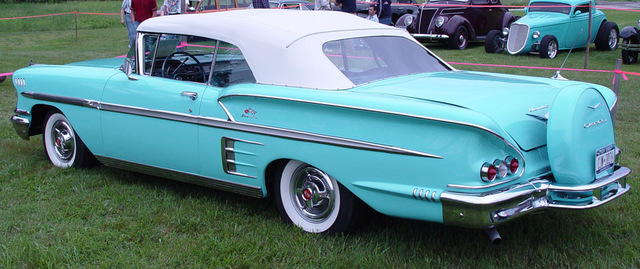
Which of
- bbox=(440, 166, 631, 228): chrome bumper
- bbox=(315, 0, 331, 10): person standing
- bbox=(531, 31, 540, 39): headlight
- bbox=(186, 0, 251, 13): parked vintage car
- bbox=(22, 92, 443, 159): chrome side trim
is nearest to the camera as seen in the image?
bbox=(440, 166, 631, 228): chrome bumper

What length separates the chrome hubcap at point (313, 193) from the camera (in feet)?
12.0

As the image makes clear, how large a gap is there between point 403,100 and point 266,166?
1.03 m

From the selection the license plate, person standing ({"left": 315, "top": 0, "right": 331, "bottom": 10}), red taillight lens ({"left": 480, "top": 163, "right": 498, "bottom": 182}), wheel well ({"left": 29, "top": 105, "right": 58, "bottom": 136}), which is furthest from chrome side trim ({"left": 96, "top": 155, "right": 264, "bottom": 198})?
person standing ({"left": 315, "top": 0, "right": 331, "bottom": 10})

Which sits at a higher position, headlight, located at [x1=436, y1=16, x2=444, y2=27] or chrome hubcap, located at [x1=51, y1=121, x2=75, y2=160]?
headlight, located at [x1=436, y1=16, x2=444, y2=27]

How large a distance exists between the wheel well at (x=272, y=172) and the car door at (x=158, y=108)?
54 centimetres

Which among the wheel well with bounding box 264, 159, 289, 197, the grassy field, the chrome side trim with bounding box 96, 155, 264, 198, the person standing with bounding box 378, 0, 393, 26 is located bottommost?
the grassy field

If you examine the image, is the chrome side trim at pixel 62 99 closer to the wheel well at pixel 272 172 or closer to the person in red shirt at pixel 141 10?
the wheel well at pixel 272 172

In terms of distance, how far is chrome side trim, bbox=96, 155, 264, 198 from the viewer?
3.97m

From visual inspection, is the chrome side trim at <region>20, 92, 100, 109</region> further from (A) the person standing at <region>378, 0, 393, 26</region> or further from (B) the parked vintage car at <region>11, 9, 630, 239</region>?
(A) the person standing at <region>378, 0, 393, 26</region>

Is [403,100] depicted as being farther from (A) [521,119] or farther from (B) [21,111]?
(B) [21,111]

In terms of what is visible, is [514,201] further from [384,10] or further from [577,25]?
[577,25]

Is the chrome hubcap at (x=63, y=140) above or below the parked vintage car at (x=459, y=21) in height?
below

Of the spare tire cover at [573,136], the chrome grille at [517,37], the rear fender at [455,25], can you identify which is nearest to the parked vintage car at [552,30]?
the chrome grille at [517,37]

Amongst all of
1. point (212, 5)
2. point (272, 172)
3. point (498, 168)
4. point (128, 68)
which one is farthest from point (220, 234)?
point (212, 5)
